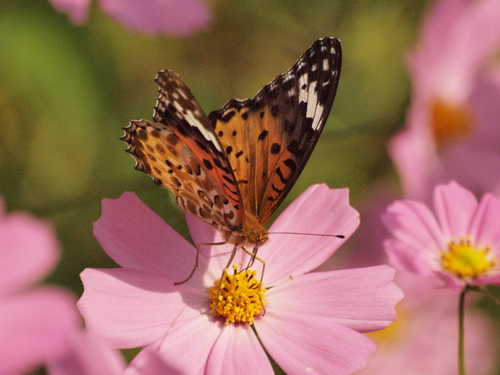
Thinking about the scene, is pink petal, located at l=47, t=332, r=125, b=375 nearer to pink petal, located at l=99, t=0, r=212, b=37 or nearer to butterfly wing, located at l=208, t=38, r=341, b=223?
butterfly wing, located at l=208, t=38, r=341, b=223

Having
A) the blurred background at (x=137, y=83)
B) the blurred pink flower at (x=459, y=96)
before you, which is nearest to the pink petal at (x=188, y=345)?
the blurred background at (x=137, y=83)

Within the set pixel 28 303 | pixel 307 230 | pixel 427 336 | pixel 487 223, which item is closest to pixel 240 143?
pixel 307 230

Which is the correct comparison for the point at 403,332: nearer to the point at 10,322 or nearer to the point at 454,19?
the point at 454,19

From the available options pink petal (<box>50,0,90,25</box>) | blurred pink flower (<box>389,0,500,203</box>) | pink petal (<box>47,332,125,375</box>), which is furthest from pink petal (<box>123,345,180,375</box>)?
blurred pink flower (<box>389,0,500,203</box>)

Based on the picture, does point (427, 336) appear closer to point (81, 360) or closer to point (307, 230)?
point (307, 230)

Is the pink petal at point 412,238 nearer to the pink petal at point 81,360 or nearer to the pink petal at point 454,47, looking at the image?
the pink petal at point 454,47

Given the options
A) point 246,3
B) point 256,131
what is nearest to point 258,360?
point 256,131

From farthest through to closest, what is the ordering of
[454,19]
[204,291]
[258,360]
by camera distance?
1. [454,19]
2. [204,291]
3. [258,360]
